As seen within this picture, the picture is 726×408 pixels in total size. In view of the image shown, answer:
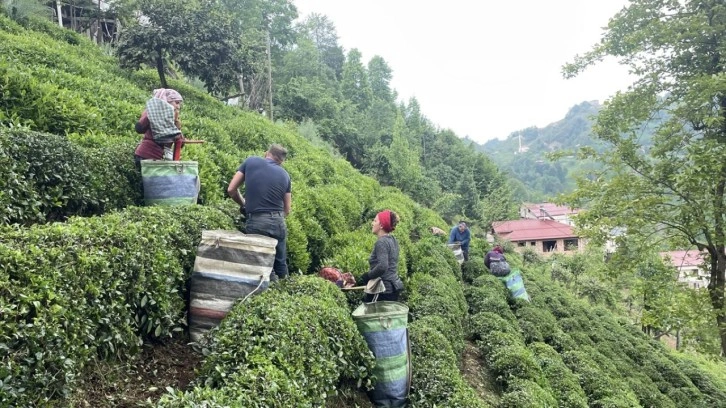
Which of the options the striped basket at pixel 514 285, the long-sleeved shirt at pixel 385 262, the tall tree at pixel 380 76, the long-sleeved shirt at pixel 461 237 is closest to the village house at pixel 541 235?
the tall tree at pixel 380 76

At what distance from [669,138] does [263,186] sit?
9.32 m

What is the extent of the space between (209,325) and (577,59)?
1096 centimetres

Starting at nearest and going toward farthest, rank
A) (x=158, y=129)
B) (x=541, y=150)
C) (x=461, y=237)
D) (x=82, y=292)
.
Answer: (x=82, y=292) < (x=158, y=129) < (x=461, y=237) < (x=541, y=150)

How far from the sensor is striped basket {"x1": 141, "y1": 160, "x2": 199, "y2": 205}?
513 centimetres

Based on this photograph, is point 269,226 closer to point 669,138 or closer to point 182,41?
point 669,138

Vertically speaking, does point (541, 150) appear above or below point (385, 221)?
above

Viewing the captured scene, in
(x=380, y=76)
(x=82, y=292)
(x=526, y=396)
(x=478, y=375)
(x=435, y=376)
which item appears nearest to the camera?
(x=82, y=292)

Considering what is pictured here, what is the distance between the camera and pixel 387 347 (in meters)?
4.47

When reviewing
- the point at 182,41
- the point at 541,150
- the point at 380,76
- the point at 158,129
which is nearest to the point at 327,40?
the point at 380,76

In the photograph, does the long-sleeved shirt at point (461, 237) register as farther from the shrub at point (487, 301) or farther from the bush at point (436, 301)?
the bush at point (436, 301)

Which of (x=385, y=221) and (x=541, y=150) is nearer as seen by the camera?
(x=385, y=221)

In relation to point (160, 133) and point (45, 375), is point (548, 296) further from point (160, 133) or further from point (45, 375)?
point (45, 375)

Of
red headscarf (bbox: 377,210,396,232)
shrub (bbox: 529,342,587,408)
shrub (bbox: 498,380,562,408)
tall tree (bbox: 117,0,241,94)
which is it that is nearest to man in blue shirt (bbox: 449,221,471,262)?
shrub (bbox: 529,342,587,408)

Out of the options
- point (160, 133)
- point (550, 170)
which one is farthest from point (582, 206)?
point (550, 170)
